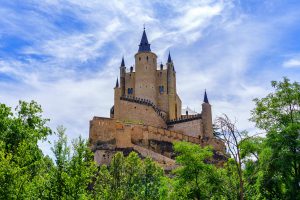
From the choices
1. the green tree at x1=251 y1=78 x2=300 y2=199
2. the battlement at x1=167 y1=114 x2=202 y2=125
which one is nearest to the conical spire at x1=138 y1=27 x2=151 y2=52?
the battlement at x1=167 y1=114 x2=202 y2=125

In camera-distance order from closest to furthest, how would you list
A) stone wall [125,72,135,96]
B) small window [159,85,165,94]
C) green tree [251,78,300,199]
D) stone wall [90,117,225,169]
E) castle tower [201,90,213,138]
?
1. green tree [251,78,300,199]
2. stone wall [90,117,225,169]
3. castle tower [201,90,213,138]
4. small window [159,85,165,94]
5. stone wall [125,72,135,96]

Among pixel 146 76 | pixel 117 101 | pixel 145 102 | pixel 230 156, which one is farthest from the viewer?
pixel 146 76

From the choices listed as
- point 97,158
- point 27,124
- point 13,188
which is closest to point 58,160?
point 13,188

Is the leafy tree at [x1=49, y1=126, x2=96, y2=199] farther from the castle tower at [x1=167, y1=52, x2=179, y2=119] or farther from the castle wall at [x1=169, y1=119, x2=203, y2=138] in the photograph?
the castle tower at [x1=167, y1=52, x2=179, y2=119]

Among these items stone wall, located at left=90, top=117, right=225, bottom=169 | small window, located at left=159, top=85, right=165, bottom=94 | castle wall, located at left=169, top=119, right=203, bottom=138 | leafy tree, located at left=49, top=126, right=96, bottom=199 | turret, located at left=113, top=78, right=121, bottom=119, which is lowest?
leafy tree, located at left=49, top=126, right=96, bottom=199

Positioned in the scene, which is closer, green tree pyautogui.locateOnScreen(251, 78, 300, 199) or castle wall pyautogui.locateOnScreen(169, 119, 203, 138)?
green tree pyautogui.locateOnScreen(251, 78, 300, 199)

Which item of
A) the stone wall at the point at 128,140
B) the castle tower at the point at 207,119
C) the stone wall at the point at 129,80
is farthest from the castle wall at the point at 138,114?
the stone wall at the point at 129,80

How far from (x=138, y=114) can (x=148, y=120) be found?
234 cm

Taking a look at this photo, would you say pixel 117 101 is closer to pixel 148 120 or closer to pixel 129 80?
pixel 148 120

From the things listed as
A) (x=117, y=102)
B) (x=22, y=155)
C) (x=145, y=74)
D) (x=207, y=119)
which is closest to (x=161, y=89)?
(x=145, y=74)

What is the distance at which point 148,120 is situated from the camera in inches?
3214

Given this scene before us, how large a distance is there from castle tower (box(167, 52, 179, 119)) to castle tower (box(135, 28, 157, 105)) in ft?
10.0

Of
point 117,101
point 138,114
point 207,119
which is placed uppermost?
point 117,101

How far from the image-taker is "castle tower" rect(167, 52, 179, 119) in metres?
89.9
